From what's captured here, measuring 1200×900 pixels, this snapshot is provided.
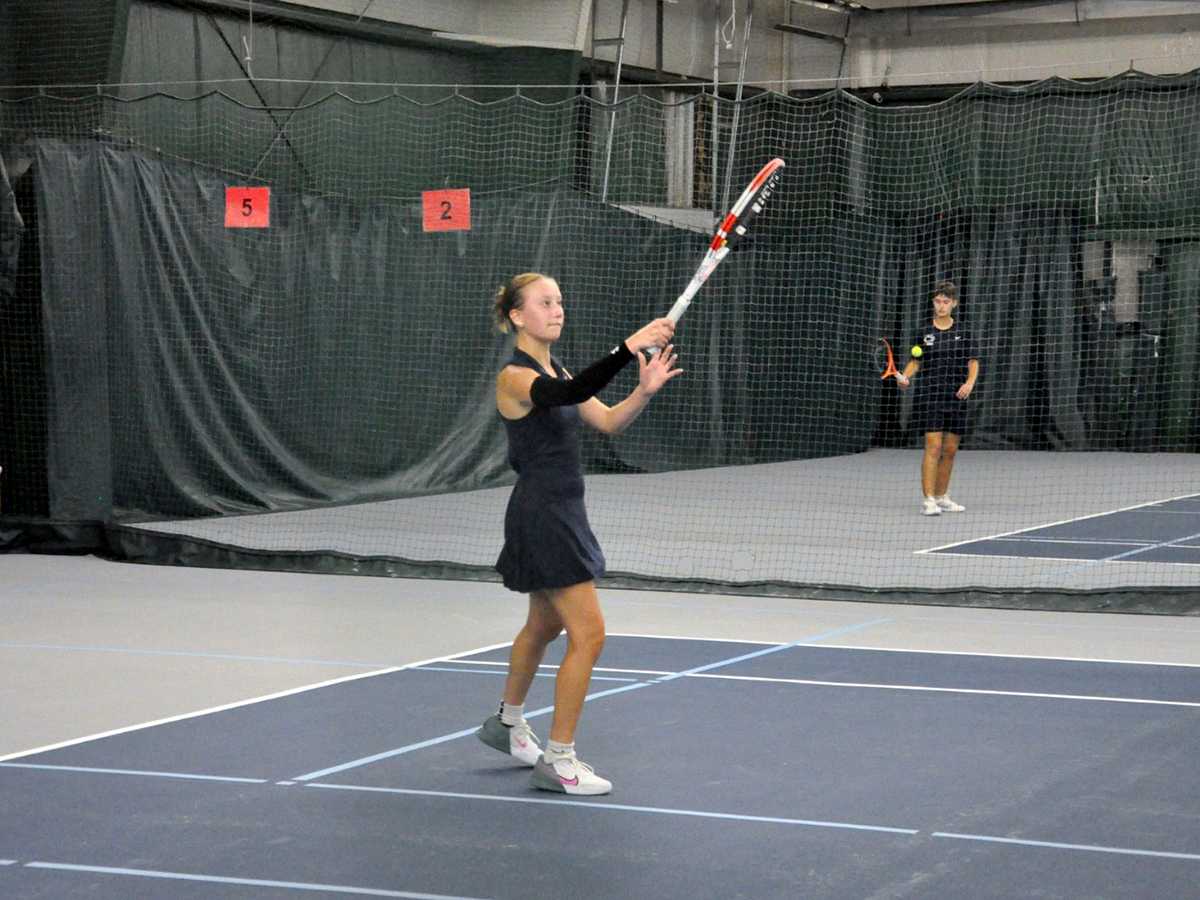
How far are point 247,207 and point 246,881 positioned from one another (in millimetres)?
7569

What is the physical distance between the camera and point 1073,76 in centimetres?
1947

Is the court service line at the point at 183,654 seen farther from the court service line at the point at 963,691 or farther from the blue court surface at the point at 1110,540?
the blue court surface at the point at 1110,540

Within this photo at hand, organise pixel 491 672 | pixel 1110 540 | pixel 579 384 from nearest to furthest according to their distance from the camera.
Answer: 1. pixel 579 384
2. pixel 491 672
3. pixel 1110 540

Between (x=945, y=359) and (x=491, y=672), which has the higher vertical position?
(x=945, y=359)

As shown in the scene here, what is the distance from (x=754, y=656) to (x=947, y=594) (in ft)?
5.70

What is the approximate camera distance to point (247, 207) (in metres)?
10.7

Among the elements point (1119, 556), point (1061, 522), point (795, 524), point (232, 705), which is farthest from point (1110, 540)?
point (232, 705)

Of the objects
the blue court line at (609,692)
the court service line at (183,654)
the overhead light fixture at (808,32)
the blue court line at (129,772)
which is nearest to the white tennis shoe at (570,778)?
the blue court line at (609,692)

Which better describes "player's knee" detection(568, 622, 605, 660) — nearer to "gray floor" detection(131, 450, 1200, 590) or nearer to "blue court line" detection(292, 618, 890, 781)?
"blue court line" detection(292, 618, 890, 781)

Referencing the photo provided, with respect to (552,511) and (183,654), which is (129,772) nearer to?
(552,511)

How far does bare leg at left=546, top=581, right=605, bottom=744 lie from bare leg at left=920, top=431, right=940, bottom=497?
7.33 metres

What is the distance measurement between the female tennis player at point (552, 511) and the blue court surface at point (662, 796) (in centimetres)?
24

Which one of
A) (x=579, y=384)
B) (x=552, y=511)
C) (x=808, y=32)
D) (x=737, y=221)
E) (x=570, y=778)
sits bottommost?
(x=570, y=778)

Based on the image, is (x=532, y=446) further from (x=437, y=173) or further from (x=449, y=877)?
(x=437, y=173)
